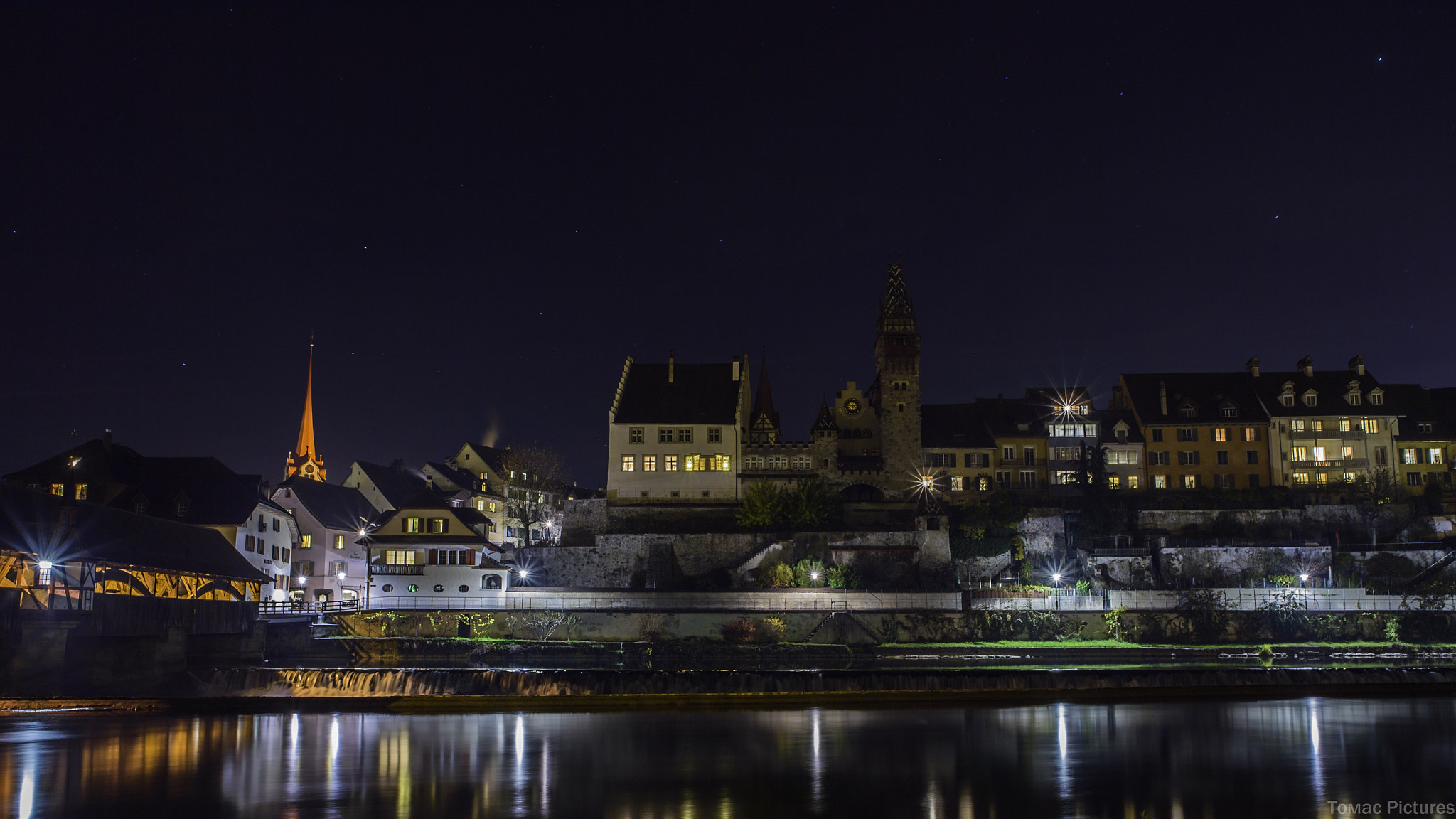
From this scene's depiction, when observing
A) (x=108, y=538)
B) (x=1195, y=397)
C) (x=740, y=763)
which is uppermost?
(x=1195, y=397)

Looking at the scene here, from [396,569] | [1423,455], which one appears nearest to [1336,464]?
[1423,455]

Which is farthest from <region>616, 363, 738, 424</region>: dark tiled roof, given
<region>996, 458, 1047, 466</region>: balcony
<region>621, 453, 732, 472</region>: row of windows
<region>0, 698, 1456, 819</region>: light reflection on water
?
<region>0, 698, 1456, 819</region>: light reflection on water

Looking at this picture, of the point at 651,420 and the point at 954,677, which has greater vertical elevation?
the point at 651,420

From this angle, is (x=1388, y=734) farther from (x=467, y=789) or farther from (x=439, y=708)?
(x=439, y=708)

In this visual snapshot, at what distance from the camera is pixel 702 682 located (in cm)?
3216

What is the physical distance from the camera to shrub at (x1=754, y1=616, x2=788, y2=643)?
46.9 m

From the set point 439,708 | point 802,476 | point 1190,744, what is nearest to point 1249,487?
point 802,476

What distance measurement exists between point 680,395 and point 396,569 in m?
23.4

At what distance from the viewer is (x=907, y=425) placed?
6862 centimetres

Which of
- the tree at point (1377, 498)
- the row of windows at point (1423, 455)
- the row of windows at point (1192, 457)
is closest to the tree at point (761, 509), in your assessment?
the row of windows at point (1192, 457)

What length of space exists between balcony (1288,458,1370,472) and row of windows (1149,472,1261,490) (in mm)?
2627

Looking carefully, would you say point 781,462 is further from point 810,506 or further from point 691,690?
point 691,690

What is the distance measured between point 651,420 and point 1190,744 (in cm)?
4593

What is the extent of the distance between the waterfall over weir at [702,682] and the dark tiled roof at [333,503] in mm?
32320
